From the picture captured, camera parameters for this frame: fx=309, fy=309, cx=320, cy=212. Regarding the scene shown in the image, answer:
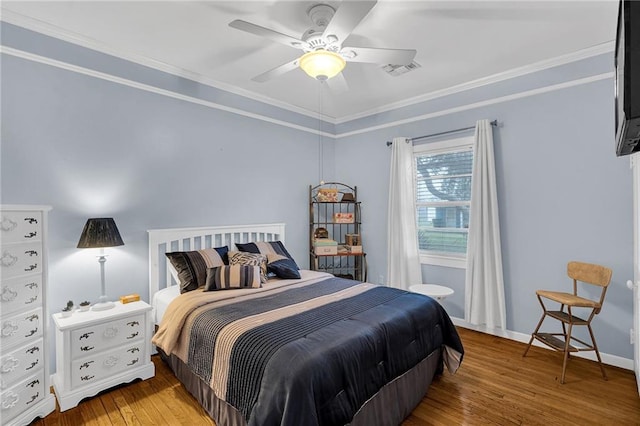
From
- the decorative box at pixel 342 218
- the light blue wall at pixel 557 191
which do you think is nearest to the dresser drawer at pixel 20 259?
the decorative box at pixel 342 218

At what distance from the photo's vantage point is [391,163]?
164 inches

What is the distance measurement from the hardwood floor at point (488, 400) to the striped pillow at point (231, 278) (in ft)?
2.69

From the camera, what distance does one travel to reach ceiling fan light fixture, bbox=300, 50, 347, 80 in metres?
2.08

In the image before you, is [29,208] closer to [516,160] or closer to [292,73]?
[292,73]

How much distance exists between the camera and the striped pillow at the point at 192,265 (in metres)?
2.74

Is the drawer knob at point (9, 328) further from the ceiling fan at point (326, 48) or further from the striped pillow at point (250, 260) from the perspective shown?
the ceiling fan at point (326, 48)

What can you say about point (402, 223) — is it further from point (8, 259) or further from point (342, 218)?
point (8, 259)

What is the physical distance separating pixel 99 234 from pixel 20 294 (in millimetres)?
614

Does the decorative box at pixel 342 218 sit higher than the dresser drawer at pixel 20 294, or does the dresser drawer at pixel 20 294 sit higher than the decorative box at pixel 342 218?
the decorative box at pixel 342 218

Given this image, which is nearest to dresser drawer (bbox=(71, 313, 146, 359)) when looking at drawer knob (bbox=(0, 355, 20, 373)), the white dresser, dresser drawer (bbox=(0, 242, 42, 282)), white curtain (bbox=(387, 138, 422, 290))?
the white dresser

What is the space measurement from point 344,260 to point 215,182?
2.29m

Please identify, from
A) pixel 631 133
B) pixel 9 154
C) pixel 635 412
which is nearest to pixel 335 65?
pixel 631 133

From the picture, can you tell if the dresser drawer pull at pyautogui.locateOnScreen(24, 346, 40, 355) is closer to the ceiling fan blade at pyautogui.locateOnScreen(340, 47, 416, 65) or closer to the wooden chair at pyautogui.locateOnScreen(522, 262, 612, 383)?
the ceiling fan blade at pyautogui.locateOnScreen(340, 47, 416, 65)

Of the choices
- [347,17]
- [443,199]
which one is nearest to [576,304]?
[443,199]
